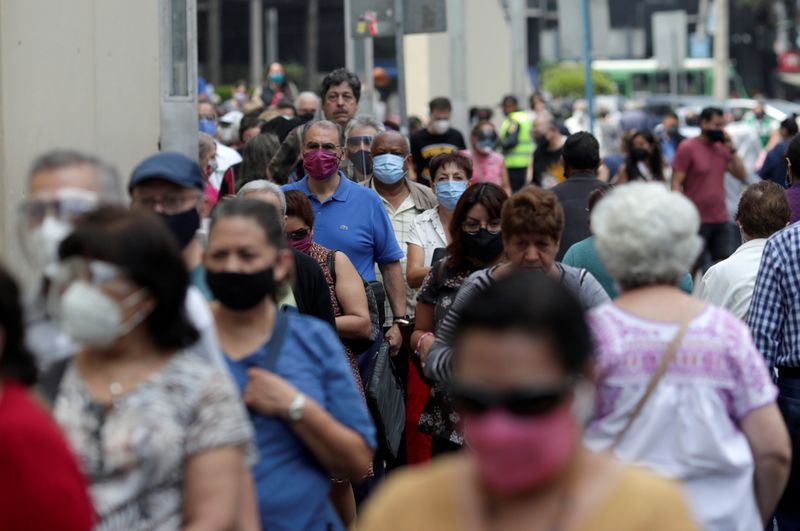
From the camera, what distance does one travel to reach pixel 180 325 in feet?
12.0

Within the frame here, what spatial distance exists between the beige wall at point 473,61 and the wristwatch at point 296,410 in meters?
24.3

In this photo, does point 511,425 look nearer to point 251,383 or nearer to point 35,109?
point 251,383

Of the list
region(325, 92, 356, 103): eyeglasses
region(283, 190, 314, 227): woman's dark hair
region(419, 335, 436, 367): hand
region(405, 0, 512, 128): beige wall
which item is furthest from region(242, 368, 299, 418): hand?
region(405, 0, 512, 128): beige wall

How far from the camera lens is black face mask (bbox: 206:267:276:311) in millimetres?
4332

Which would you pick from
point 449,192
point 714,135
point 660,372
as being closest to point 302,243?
point 449,192

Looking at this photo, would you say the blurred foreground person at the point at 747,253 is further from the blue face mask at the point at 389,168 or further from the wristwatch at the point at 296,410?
the wristwatch at the point at 296,410

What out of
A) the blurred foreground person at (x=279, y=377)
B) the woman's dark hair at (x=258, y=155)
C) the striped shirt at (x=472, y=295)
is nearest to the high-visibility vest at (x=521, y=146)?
the woman's dark hair at (x=258, y=155)

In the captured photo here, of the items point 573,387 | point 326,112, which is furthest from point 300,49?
point 573,387

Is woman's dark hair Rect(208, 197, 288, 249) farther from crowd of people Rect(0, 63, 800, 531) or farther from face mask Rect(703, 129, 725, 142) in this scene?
face mask Rect(703, 129, 725, 142)

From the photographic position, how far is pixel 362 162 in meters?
10.8

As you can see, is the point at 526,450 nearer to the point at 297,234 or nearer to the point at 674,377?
the point at 674,377

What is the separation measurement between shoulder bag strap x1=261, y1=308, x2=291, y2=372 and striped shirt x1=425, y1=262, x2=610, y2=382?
1.14 metres

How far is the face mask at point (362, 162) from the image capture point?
10.8 m

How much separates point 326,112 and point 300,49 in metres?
57.5
